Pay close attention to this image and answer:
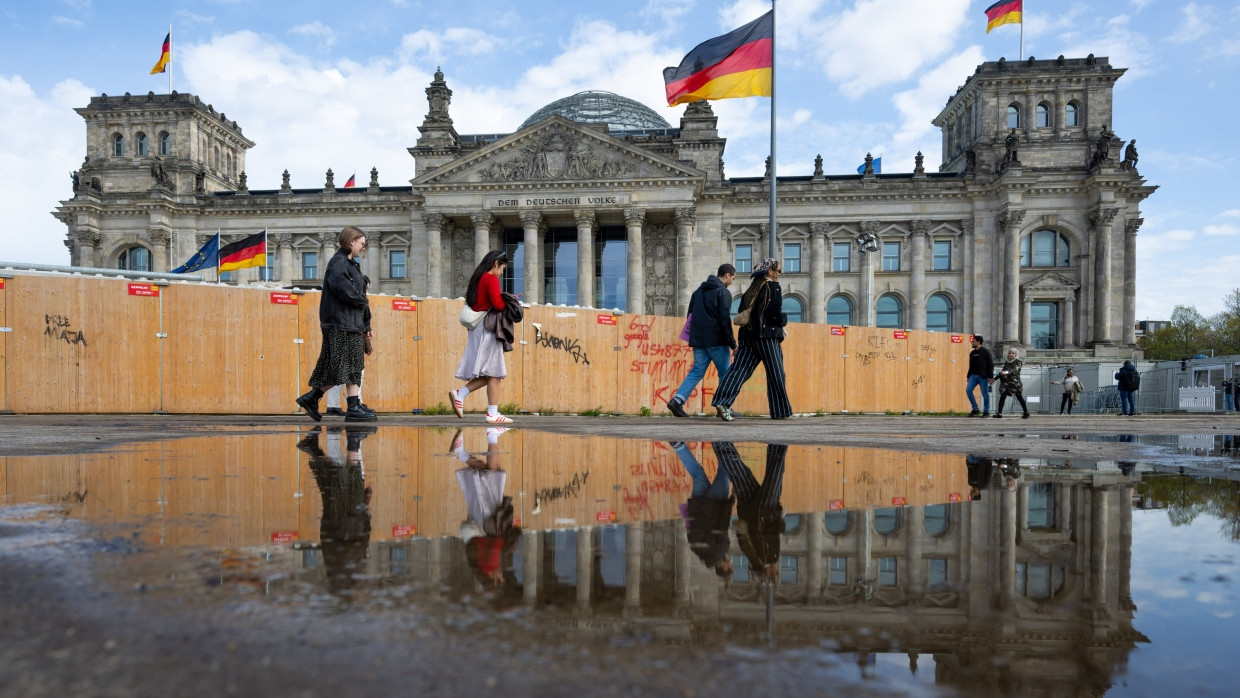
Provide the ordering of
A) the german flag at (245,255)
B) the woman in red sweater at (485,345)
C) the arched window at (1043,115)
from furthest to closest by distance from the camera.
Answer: the arched window at (1043,115) → the german flag at (245,255) → the woman in red sweater at (485,345)

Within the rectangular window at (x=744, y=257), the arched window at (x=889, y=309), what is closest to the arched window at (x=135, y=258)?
the rectangular window at (x=744, y=257)

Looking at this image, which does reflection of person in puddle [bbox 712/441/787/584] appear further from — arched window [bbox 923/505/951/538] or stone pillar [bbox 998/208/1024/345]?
stone pillar [bbox 998/208/1024/345]

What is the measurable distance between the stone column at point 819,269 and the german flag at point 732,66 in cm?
2999

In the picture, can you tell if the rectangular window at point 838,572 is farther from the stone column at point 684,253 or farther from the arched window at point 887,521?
the stone column at point 684,253

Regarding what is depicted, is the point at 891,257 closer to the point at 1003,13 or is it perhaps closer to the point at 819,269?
the point at 819,269

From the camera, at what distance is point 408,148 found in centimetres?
4866

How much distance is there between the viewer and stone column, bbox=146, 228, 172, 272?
158ft

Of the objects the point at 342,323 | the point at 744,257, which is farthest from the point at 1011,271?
the point at 342,323

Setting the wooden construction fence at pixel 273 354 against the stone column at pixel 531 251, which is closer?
the wooden construction fence at pixel 273 354

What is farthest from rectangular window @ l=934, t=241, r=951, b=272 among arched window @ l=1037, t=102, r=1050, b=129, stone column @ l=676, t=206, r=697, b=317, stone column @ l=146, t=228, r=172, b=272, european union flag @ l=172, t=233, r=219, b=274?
stone column @ l=146, t=228, r=172, b=272

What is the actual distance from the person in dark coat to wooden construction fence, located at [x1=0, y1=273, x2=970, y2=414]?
752cm

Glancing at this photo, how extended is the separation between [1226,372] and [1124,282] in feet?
61.8


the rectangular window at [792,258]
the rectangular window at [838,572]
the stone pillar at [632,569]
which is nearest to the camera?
the stone pillar at [632,569]

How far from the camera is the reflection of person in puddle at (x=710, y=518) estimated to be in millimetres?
1748
